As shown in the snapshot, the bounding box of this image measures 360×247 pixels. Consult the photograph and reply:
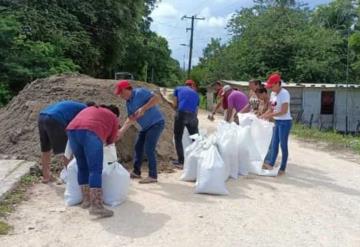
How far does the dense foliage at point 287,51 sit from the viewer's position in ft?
110

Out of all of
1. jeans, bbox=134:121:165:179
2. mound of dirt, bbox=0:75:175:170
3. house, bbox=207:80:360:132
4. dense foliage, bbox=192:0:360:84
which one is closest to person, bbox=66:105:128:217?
jeans, bbox=134:121:165:179

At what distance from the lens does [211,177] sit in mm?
6977

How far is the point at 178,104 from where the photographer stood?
347 inches

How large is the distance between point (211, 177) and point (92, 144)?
1.95 meters

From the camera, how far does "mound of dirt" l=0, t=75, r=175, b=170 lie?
29.0 feet

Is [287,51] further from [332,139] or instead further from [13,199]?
[13,199]

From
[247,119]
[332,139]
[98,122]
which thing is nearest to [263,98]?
[247,119]

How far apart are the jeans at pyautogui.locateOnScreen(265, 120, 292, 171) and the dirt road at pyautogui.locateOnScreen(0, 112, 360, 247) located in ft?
1.77

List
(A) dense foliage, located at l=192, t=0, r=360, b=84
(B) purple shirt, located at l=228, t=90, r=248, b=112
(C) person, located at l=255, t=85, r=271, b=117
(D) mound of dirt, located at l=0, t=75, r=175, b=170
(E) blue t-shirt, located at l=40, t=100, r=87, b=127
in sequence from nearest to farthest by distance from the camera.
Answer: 1. (E) blue t-shirt, located at l=40, t=100, r=87, b=127
2. (D) mound of dirt, located at l=0, t=75, r=175, b=170
3. (C) person, located at l=255, t=85, r=271, b=117
4. (B) purple shirt, located at l=228, t=90, r=248, b=112
5. (A) dense foliage, located at l=192, t=0, r=360, b=84

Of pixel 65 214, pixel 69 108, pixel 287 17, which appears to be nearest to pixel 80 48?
pixel 69 108

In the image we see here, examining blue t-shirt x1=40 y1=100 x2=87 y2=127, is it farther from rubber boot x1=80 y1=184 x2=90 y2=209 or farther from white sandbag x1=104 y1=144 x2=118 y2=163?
rubber boot x1=80 y1=184 x2=90 y2=209

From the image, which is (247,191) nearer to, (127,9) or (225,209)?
(225,209)

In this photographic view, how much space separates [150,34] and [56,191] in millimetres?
44156

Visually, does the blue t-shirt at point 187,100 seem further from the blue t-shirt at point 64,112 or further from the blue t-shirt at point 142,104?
the blue t-shirt at point 64,112
